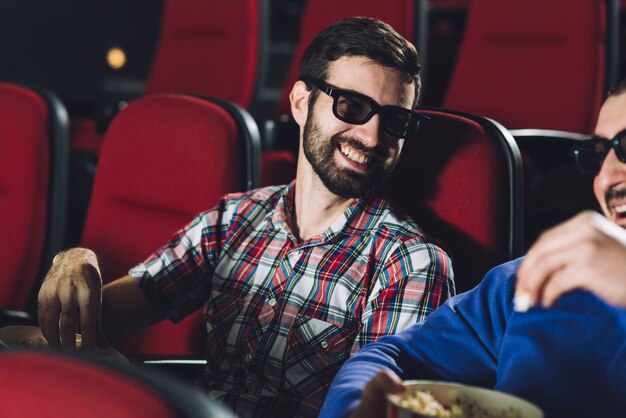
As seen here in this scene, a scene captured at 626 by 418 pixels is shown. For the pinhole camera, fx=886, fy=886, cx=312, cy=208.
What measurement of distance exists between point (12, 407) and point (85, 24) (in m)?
A: 3.50

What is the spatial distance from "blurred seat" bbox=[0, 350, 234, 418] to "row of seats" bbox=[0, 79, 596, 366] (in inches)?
26.2

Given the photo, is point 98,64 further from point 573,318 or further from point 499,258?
point 573,318

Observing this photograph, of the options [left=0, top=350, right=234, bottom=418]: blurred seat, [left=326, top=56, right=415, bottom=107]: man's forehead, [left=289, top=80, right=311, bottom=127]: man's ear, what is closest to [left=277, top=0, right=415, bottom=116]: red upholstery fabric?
[left=289, top=80, right=311, bottom=127]: man's ear

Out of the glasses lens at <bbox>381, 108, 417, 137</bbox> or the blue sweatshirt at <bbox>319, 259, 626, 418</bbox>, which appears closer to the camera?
the blue sweatshirt at <bbox>319, 259, 626, 418</bbox>

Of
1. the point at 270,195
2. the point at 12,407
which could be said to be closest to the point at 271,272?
the point at 270,195

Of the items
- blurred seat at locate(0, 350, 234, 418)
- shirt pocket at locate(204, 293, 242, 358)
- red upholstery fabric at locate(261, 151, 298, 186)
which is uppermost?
blurred seat at locate(0, 350, 234, 418)

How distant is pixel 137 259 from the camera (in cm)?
133

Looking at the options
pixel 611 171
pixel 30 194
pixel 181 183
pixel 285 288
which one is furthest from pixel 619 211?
pixel 30 194

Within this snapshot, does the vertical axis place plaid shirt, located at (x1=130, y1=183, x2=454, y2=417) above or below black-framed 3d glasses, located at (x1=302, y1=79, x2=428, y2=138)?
below

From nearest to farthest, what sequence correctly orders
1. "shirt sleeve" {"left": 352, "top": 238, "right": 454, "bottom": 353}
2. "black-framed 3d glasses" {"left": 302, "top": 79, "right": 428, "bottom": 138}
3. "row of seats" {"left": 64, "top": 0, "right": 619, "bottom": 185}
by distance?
"shirt sleeve" {"left": 352, "top": 238, "right": 454, "bottom": 353}
"black-framed 3d glasses" {"left": 302, "top": 79, "right": 428, "bottom": 138}
"row of seats" {"left": 64, "top": 0, "right": 619, "bottom": 185}

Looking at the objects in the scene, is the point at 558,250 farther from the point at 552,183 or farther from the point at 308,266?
the point at 552,183

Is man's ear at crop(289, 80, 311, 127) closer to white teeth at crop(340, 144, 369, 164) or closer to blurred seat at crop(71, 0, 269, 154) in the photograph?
white teeth at crop(340, 144, 369, 164)

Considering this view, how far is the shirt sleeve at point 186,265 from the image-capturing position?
46.0 inches

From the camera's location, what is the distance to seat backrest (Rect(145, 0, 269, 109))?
7.59 feet
